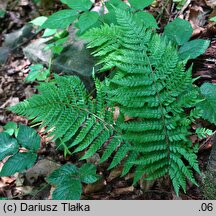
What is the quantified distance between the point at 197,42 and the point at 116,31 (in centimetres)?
58

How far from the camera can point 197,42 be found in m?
2.24

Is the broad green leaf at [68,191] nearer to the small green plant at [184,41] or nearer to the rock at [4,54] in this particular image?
the small green plant at [184,41]

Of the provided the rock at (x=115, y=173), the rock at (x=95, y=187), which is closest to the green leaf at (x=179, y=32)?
the rock at (x=115, y=173)

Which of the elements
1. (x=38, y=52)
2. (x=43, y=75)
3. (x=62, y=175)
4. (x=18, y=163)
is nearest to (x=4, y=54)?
(x=38, y=52)

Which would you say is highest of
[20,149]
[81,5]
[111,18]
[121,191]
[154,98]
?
[81,5]

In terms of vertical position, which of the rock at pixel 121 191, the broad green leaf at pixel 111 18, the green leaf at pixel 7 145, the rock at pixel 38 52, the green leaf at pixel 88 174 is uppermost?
the broad green leaf at pixel 111 18

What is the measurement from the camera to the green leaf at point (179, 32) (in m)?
2.26

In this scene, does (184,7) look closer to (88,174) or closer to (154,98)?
(154,98)

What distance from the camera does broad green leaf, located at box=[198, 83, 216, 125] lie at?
192cm

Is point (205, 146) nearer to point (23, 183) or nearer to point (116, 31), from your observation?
point (116, 31)

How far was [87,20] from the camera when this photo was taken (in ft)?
7.16

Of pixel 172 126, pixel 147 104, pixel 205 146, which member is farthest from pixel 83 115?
pixel 205 146

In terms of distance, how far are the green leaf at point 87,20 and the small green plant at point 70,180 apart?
0.91 meters

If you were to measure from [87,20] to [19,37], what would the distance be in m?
1.64
